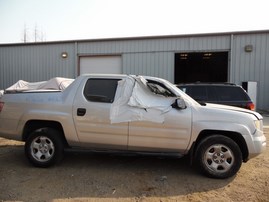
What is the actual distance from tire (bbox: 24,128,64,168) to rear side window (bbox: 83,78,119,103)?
1.03 meters

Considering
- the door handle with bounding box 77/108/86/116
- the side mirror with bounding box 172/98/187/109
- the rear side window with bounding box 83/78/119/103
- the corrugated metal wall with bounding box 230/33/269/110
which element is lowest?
the door handle with bounding box 77/108/86/116

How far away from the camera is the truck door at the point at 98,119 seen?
536 centimetres

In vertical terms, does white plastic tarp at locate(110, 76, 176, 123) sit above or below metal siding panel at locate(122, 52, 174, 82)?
below

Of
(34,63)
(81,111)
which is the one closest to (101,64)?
(34,63)

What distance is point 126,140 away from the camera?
5359 millimetres

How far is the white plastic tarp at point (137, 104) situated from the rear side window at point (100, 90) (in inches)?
4.7

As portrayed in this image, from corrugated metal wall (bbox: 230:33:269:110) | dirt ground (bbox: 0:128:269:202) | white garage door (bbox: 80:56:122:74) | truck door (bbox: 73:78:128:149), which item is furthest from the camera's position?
white garage door (bbox: 80:56:122:74)

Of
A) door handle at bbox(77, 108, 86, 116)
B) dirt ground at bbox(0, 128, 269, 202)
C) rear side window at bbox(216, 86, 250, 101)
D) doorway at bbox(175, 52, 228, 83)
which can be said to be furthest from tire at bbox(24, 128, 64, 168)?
doorway at bbox(175, 52, 228, 83)

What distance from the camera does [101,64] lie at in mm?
19766

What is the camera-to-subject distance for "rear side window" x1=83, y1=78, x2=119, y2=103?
5.47 m

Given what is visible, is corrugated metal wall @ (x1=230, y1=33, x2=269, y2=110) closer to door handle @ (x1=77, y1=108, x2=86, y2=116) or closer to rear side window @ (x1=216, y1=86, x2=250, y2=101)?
rear side window @ (x1=216, y1=86, x2=250, y2=101)

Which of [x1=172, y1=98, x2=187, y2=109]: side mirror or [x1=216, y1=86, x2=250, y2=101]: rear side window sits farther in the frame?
[x1=216, y1=86, x2=250, y2=101]: rear side window

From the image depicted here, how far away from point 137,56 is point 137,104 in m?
13.9

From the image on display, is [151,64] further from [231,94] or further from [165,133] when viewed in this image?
[165,133]
